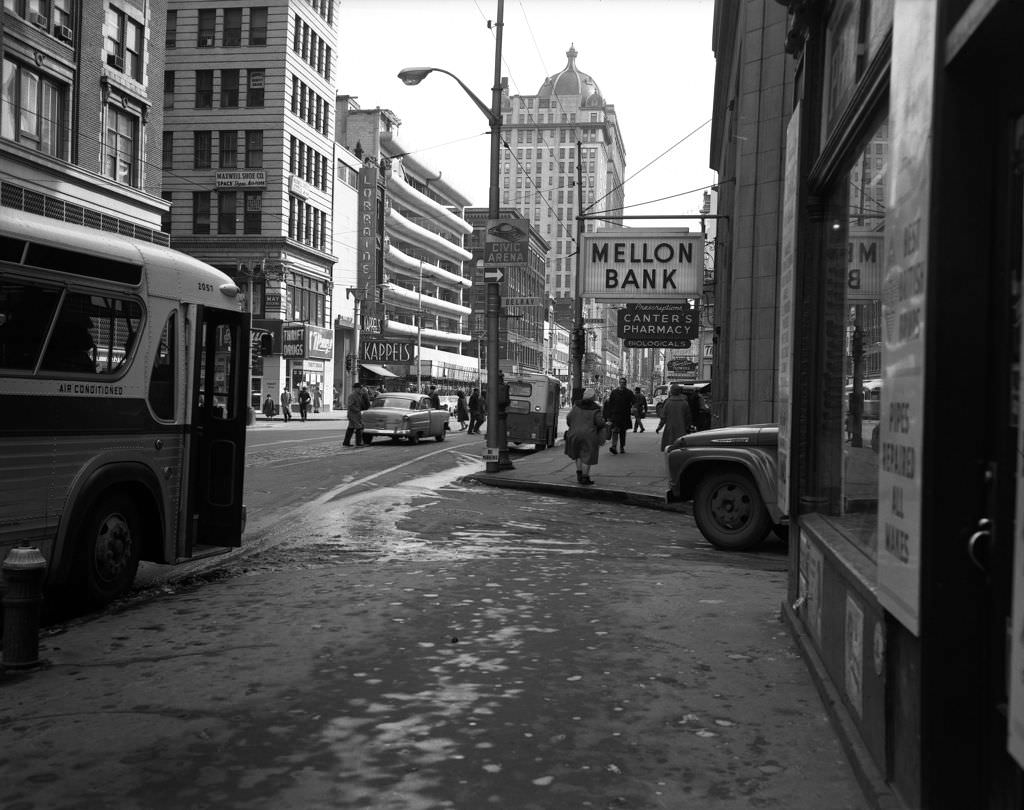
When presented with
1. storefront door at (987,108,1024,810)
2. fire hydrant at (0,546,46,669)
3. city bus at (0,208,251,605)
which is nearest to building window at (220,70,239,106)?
city bus at (0,208,251,605)

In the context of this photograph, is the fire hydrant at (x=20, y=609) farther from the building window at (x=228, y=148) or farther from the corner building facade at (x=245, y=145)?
the building window at (x=228, y=148)

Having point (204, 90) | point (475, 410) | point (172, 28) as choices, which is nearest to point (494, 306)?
point (475, 410)

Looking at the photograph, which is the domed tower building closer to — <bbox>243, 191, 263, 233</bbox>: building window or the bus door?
<bbox>243, 191, 263, 233</bbox>: building window

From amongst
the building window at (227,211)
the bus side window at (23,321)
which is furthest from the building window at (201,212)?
the bus side window at (23,321)

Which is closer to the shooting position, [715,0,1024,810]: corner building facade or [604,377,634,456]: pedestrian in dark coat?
[715,0,1024,810]: corner building facade

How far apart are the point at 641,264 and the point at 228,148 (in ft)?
142

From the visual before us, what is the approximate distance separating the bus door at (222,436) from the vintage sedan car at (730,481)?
175 inches

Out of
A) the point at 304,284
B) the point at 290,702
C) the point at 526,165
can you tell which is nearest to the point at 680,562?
the point at 290,702

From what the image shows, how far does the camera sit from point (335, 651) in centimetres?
592

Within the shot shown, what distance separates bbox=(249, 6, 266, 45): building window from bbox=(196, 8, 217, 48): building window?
2.29 m

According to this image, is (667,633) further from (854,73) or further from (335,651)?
(854,73)

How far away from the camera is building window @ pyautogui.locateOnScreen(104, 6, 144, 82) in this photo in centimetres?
3578

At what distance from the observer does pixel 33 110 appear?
1253 inches

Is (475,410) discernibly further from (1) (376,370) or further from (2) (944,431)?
(2) (944,431)
